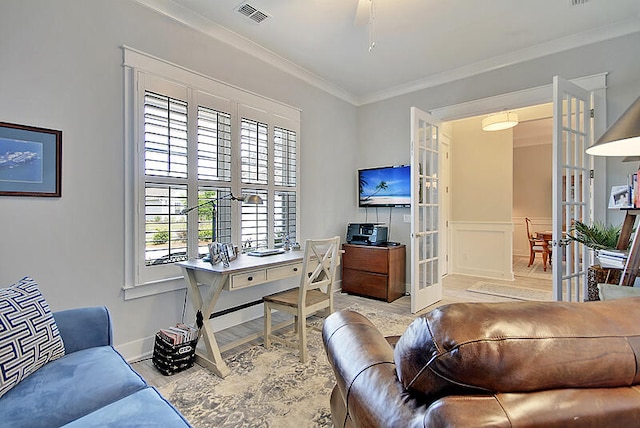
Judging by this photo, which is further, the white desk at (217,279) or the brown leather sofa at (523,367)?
the white desk at (217,279)

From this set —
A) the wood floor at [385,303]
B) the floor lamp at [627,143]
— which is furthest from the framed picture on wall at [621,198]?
the wood floor at [385,303]

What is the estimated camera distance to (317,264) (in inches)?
112

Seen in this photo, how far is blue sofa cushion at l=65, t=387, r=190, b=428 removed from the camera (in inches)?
40.9

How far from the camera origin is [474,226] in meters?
5.58

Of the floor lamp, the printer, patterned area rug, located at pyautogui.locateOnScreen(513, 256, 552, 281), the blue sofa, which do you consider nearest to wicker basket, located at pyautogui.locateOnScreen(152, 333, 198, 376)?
the blue sofa

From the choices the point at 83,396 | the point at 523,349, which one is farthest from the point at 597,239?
the point at 83,396

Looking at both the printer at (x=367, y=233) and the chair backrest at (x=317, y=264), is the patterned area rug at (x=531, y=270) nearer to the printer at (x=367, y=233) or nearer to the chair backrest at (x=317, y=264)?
the printer at (x=367, y=233)

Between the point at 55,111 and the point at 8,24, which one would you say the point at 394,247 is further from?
the point at 8,24

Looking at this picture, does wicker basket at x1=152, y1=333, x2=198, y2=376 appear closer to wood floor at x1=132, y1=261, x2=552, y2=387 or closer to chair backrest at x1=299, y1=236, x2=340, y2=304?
wood floor at x1=132, y1=261, x2=552, y2=387

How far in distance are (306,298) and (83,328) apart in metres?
1.52

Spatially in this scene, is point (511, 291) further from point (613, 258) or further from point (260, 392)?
point (260, 392)

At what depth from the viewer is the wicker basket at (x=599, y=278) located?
2.24m

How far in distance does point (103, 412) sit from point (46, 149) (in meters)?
1.75

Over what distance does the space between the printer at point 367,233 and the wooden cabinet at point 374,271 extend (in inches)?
5.0
